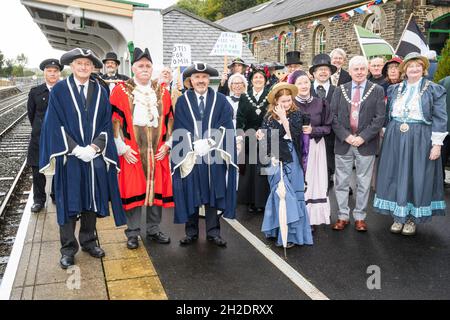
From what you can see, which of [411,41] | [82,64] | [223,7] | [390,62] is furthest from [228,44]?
[223,7]

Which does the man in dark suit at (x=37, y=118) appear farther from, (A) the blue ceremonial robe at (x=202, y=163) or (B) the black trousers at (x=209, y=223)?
(B) the black trousers at (x=209, y=223)

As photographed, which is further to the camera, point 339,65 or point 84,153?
point 339,65

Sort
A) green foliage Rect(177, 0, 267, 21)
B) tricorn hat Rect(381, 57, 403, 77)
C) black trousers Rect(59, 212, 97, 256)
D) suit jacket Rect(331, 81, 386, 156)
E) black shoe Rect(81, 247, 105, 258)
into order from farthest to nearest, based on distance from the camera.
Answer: green foliage Rect(177, 0, 267, 21) < tricorn hat Rect(381, 57, 403, 77) < suit jacket Rect(331, 81, 386, 156) < black shoe Rect(81, 247, 105, 258) < black trousers Rect(59, 212, 97, 256)

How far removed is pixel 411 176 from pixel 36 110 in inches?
196

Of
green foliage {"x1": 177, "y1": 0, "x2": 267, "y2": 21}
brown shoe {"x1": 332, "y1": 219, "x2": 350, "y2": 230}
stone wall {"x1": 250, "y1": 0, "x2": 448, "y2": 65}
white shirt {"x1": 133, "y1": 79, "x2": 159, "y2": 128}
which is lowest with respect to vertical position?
brown shoe {"x1": 332, "y1": 219, "x2": 350, "y2": 230}

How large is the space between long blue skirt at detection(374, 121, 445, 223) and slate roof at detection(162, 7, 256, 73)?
8.77 metres

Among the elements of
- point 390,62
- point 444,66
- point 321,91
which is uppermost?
point 444,66

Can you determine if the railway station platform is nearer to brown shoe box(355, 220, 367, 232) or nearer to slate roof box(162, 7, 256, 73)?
brown shoe box(355, 220, 367, 232)

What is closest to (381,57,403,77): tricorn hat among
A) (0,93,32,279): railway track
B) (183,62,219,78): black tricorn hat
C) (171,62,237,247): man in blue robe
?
(171,62,237,247): man in blue robe

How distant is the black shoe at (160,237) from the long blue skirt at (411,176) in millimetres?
2631

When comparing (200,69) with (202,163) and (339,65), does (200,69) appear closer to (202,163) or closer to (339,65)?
(202,163)

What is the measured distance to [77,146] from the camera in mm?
4090

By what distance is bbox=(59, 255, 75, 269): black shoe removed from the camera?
13.6 ft

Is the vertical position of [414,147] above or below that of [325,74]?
below
